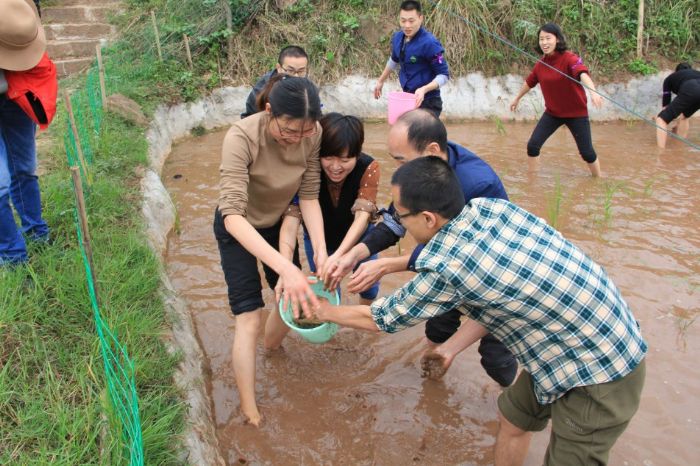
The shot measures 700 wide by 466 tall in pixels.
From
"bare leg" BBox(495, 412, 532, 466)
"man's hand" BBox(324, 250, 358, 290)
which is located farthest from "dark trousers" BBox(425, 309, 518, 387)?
"man's hand" BBox(324, 250, 358, 290)

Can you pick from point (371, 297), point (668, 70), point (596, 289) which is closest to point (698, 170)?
point (668, 70)

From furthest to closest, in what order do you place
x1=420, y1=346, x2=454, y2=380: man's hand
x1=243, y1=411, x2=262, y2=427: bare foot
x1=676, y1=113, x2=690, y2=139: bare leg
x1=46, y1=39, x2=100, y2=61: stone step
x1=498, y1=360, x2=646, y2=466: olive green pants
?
x1=46, y1=39, x2=100, y2=61: stone step → x1=676, y1=113, x2=690, y2=139: bare leg → x1=243, y1=411, x2=262, y2=427: bare foot → x1=420, y1=346, x2=454, y2=380: man's hand → x1=498, y1=360, x2=646, y2=466: olive green pants

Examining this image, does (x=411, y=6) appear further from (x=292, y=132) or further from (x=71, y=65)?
(x=71, y=65)

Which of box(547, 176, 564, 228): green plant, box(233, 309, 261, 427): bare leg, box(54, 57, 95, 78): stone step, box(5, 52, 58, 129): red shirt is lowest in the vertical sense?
box(547, 176, 564, 228): green plant

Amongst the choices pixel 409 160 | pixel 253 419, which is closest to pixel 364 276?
pixel 409 160

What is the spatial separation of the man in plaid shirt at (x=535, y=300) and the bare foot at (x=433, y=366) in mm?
623

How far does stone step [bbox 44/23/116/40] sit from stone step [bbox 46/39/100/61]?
0.75ft

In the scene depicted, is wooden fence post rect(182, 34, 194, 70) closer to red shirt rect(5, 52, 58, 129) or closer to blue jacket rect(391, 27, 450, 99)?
blue jacket rect(391, 27, 450, 99)

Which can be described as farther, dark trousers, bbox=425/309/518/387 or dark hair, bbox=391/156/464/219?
dark trousers, bbox=425/309/518/387

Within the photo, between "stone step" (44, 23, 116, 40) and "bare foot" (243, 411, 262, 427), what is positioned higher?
"stone step" (44, 23, 116, 40)

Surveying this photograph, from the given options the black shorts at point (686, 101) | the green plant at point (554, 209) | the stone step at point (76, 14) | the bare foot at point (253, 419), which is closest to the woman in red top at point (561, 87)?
the green plant at point (554, 209)

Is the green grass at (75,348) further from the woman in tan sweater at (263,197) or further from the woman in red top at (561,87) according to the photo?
the woman in red top at (561,87)

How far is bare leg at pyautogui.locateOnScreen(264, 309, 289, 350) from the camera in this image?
325 cm

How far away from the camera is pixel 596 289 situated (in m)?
1.79
